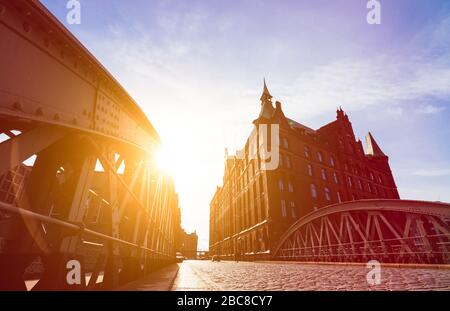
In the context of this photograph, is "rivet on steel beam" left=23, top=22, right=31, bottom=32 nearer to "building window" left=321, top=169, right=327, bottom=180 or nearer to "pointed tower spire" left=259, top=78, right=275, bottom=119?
"pointed tower spire" left=259, top=78, right=275, bottom=119

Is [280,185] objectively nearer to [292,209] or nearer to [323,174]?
[292,209]

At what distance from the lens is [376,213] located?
908 centimetres

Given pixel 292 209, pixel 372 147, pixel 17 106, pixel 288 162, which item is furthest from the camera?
pixel 372 147

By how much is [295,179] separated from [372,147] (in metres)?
23.9

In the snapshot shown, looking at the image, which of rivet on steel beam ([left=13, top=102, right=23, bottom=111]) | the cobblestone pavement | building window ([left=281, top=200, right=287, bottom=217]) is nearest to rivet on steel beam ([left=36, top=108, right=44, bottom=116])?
rivet on steel beam ([left=13, top=102, right=23, bottom=111])

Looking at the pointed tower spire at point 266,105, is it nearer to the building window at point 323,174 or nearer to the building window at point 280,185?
the building window at point 280,185

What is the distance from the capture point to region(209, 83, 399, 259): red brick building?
1009 inches

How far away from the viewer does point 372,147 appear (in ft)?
138

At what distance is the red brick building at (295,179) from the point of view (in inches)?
1009

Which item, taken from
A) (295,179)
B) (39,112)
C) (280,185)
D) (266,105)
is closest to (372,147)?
(295,179)

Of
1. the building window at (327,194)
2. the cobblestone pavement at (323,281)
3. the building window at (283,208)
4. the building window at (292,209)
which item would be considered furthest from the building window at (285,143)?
the cobblestone pavement at (323,281)
